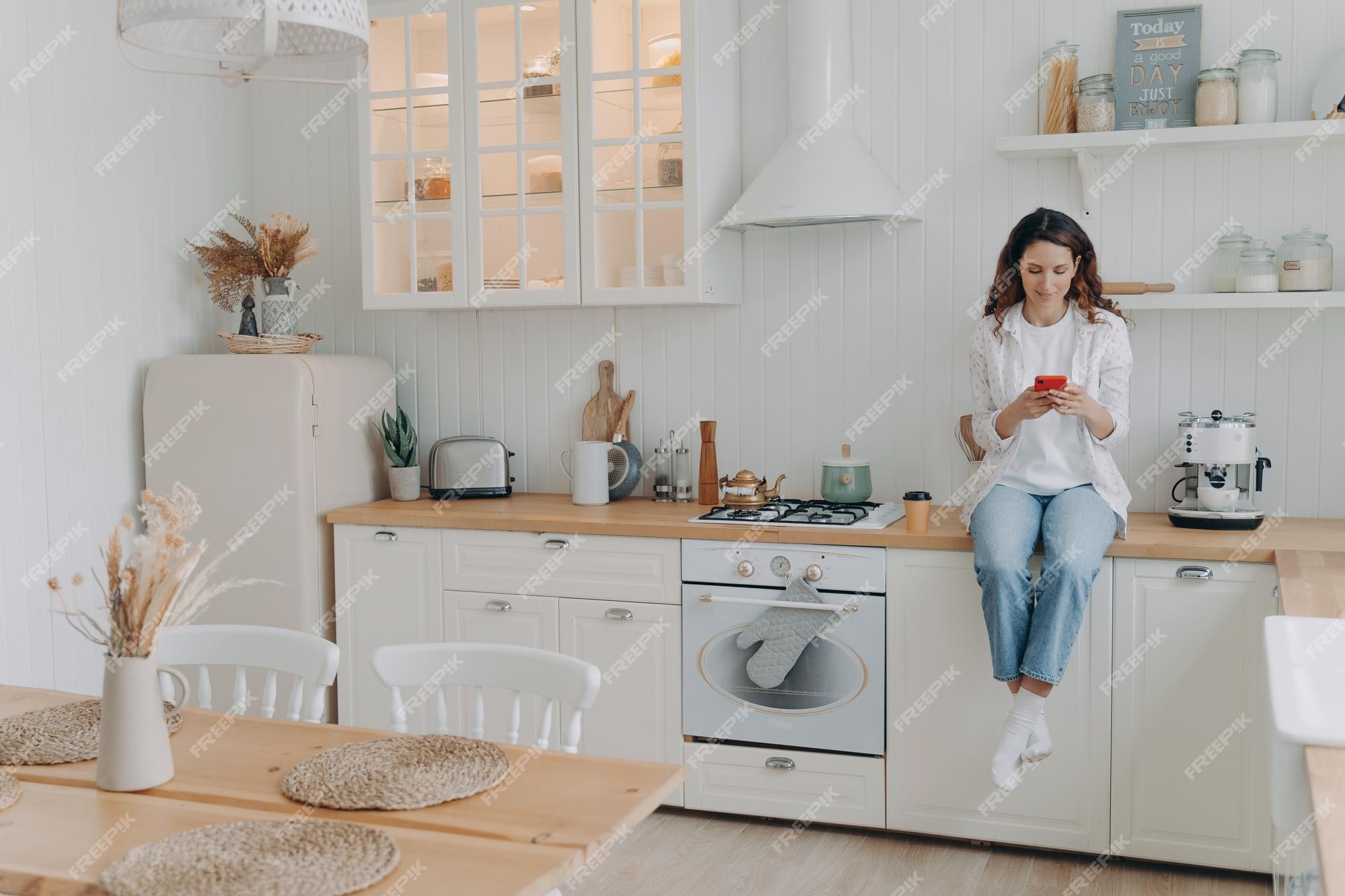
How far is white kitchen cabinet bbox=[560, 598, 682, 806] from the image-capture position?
3309mm

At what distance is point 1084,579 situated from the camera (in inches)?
109

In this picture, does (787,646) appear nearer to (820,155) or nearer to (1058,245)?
(1058,245)

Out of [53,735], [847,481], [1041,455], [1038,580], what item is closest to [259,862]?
[53,735]

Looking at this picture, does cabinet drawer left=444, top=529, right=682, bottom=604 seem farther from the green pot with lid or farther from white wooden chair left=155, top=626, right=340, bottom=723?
white wooden chair left=155, top=626, right=340, bottom=723

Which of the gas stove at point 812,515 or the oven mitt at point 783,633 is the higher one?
the gas stove at point 812,515

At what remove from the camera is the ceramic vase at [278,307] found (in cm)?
380

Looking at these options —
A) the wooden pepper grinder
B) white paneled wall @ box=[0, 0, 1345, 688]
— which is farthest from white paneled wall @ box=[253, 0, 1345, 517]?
the wooden pepper grinder

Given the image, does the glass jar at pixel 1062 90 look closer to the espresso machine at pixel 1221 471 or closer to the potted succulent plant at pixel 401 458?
the espresso machine at pixel 1221 471

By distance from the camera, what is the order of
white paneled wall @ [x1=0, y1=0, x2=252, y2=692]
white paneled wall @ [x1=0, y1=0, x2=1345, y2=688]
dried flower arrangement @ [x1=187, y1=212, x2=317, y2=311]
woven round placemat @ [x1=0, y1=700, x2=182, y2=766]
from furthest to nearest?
dried flower arrangement @ [x1=187, y1=212, x2=317, y2=311] < white paneled wall @ [x1=0, y1=0, x2=252, y2=692] < white paneled wall @ [x1=0, y1=0, x2=1345, y2=688] < woven round placemat @ [x1=0, y1=700, x2=182, y2=766]

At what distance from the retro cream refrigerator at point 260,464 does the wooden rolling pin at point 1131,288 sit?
7.44ft

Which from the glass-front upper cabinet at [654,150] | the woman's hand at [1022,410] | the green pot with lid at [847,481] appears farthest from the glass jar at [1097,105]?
the green pot with lid at [847,481]

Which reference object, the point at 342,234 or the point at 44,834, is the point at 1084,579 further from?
the point at 342,234

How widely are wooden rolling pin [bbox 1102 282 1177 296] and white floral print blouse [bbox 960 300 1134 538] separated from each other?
132 millimetres

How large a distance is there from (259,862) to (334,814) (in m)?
0.18
